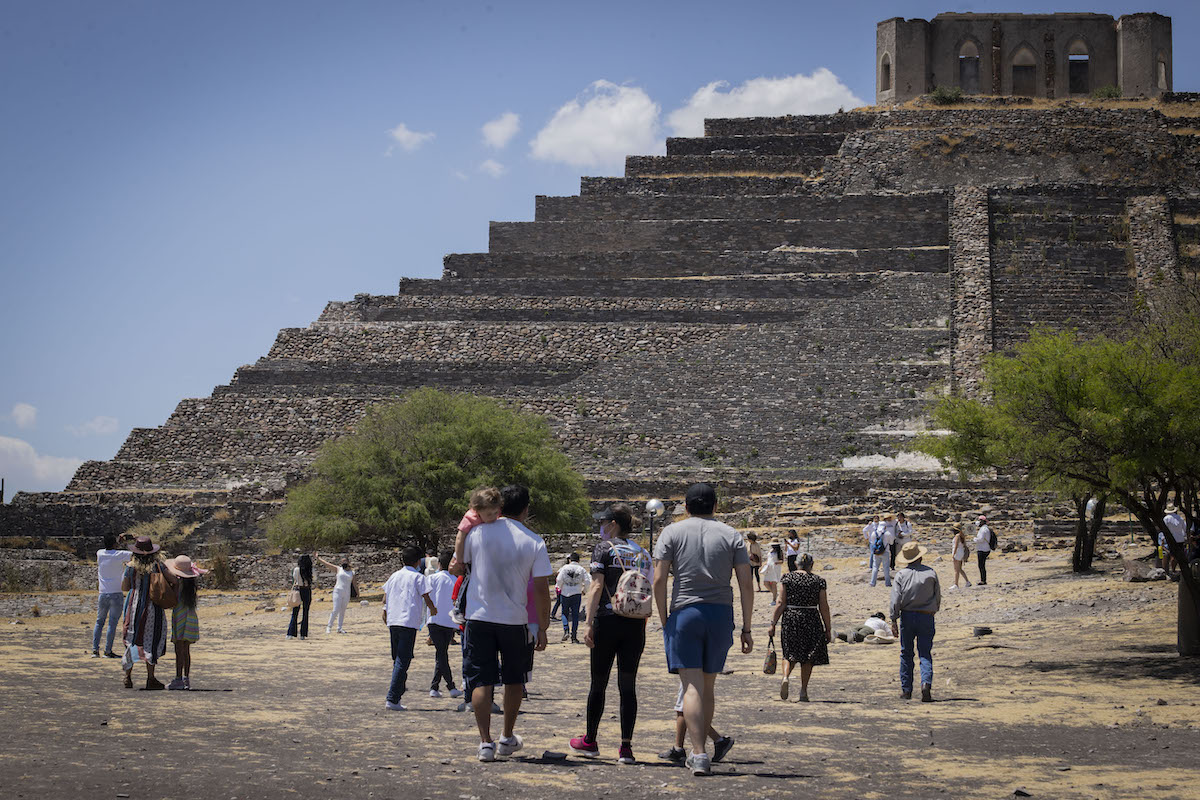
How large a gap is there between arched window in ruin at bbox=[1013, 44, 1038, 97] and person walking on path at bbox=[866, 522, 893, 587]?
39015 mm

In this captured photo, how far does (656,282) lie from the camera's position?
1962 inches

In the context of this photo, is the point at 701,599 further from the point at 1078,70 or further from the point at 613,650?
the point at 1078,70

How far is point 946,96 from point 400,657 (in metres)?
49.6

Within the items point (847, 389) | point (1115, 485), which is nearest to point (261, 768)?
point (1115, 485)

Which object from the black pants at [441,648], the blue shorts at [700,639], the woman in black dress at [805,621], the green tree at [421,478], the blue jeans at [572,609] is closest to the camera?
the blue shorts at [700,639]

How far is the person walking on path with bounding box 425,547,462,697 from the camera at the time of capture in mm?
12914

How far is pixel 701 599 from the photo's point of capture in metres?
9.24

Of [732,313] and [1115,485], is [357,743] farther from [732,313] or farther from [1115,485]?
[732,313]

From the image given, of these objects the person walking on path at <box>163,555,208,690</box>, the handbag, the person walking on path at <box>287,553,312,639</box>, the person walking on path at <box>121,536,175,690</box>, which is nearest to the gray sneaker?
the person walking on path at <box>163,555,208,690</box>

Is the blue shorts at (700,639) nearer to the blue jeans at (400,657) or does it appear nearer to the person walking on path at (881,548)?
the blue jeans at (400,657)

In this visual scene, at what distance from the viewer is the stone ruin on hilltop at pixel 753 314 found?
3906 centimetres

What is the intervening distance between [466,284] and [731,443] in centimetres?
1506

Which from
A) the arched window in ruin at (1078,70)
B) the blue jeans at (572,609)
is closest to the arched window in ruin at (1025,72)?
the arched window in ruin at (1078,70)

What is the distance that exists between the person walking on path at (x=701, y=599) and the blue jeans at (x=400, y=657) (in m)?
3.55
